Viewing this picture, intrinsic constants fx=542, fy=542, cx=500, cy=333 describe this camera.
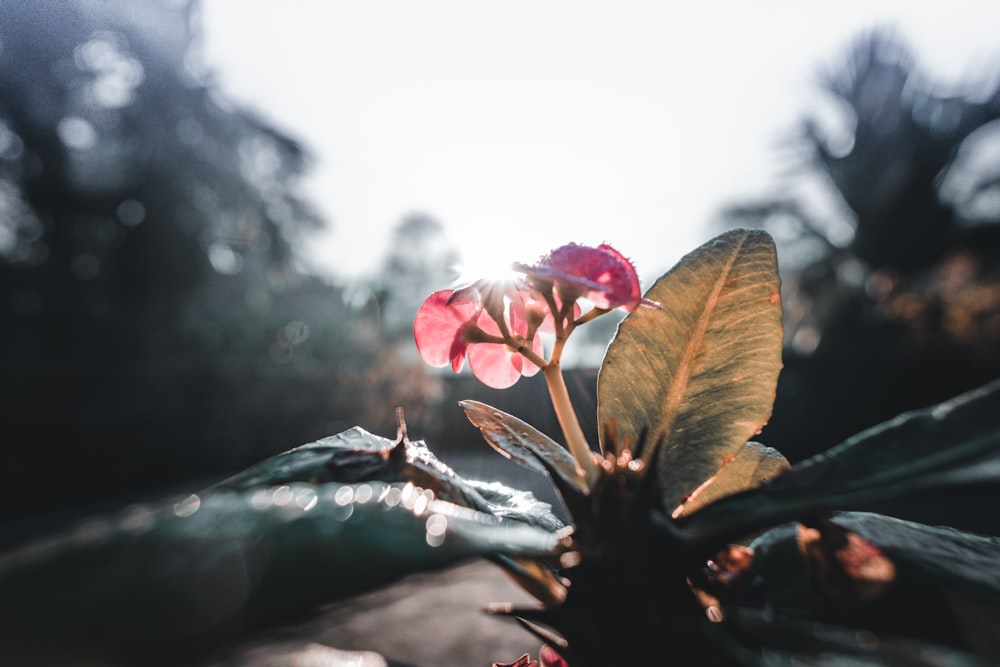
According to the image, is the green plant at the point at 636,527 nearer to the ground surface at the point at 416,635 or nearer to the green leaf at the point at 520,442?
the green leaf at the point at 520,442

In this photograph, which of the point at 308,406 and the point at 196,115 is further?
the point at 196,115

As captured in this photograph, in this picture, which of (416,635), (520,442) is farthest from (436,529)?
(416,635)

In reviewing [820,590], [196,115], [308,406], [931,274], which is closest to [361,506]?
[820,590]

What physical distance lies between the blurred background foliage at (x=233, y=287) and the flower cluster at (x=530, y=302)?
244 inches

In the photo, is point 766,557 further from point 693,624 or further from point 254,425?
point 254,425

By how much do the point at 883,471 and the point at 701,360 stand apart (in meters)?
0.16

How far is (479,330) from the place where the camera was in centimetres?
49

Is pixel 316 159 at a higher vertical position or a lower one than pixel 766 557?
higher

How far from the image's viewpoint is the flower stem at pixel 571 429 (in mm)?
422

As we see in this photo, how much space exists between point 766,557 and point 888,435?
5.5 inches

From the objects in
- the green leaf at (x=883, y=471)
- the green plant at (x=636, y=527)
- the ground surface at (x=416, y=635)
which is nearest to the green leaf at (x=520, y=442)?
the green plant at (x=636, y=527)

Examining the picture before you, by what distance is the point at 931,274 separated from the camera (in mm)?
11125

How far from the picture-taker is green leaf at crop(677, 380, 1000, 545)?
0.29 meters

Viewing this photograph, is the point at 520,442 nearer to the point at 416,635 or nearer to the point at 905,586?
the point at 905,586
